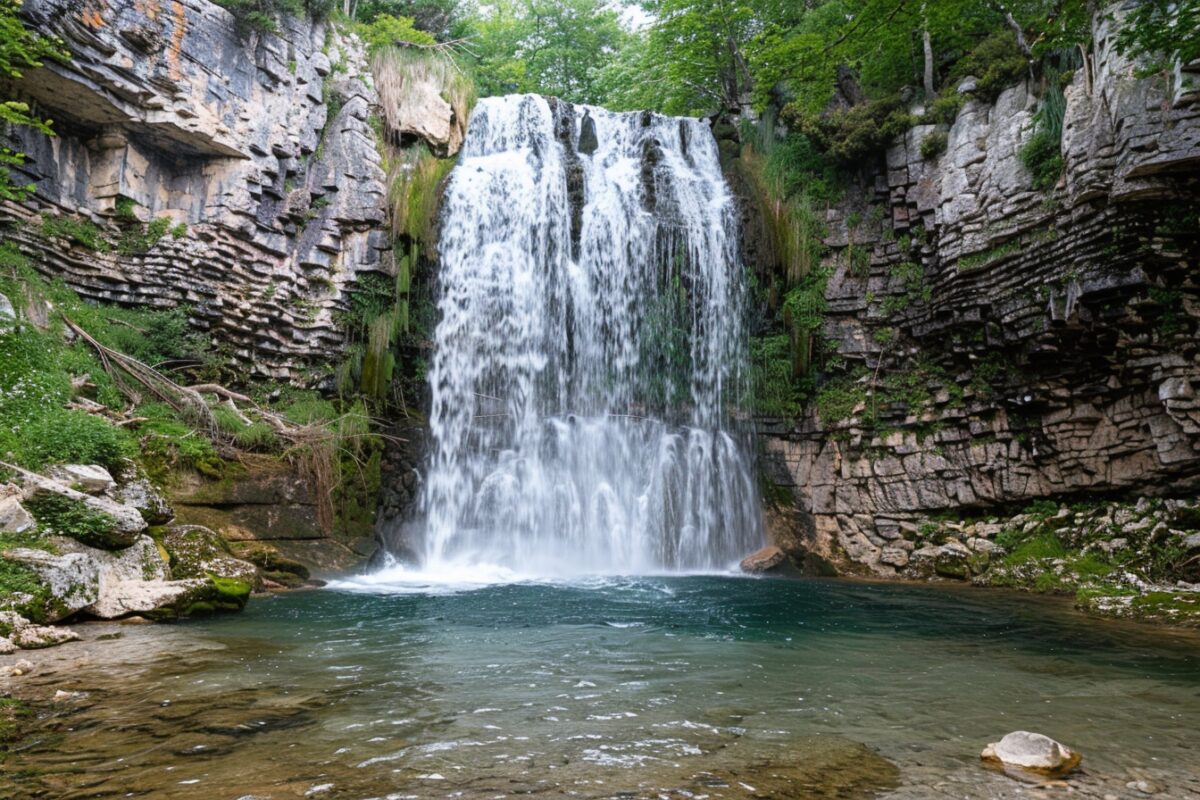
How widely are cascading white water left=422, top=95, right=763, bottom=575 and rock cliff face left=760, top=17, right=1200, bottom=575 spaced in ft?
6.04

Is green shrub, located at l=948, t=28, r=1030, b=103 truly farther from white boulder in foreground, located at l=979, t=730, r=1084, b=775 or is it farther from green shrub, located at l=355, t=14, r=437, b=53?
white boulder in foreground, located at l=979, t=730, r=1084, b=775

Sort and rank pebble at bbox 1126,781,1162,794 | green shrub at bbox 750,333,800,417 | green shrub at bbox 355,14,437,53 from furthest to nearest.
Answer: green shrub at bbox 355,14,437,53 < green shrub at bbox 750,333,800,417 < pebble at bbox 1126,781,1162,794

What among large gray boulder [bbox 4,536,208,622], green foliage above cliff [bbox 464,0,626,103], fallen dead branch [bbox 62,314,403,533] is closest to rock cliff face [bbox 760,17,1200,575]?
fallen dead branch [bbox 62,314,403,533]

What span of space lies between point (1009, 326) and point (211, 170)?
13494 mm

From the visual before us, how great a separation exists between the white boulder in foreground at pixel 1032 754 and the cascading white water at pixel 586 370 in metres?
9.24

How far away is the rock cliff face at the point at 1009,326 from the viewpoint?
357 inches

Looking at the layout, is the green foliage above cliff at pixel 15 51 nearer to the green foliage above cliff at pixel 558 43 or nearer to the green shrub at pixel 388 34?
the green shrub at pixel 388 34

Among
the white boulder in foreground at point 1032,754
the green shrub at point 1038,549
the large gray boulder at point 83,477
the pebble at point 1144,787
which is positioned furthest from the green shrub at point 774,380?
the pebble at point 1144,787

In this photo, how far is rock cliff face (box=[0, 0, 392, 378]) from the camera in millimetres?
10758

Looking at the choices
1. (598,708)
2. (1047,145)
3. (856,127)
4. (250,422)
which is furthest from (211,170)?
(1047,145)

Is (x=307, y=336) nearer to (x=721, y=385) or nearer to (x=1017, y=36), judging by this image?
(x=721, y=385)

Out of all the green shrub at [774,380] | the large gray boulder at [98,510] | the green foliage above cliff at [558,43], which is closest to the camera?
the large gray boulder at [98,510]

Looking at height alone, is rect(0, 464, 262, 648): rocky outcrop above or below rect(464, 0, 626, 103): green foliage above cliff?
below

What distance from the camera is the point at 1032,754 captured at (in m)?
2.73
